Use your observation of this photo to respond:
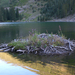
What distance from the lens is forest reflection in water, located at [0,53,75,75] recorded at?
8.42 m

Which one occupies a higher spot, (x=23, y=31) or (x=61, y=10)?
(x=61, y=10)

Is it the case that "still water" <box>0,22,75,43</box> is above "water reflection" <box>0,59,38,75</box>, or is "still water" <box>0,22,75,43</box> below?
above

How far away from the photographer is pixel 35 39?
14000 mm

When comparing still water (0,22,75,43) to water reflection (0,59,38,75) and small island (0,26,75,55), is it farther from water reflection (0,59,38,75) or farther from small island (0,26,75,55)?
water reflection (0,59,38,75)

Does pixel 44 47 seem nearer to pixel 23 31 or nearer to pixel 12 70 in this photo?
pixel 12 70

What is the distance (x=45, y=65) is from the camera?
9.64 metres

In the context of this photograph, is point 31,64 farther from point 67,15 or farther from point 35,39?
point 67,15

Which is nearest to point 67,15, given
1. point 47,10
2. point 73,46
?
point 47,10

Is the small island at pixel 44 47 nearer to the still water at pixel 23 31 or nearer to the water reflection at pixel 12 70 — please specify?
the water reflection at pixel 12 70

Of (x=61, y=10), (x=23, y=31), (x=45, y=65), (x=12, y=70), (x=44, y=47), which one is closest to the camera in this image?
(x=12, y=70)

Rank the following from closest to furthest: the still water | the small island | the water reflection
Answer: the water reflection → the small island → the still water

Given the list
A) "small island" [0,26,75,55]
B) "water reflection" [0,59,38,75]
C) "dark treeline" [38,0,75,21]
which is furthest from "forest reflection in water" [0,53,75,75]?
"dark treeline" [38,0,75,21]

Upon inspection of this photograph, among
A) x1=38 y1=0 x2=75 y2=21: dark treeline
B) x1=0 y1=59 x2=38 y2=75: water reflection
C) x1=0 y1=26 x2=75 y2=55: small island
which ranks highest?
x1=38 y1=0 x2=75 y2=21: dark treeline

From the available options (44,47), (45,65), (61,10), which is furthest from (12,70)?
(61,10)
